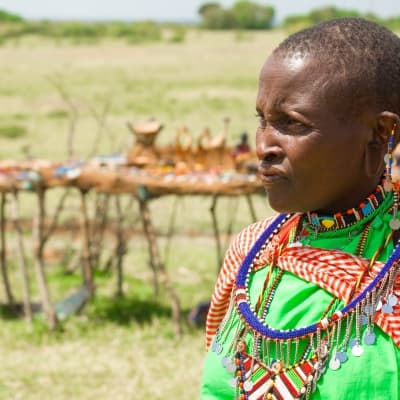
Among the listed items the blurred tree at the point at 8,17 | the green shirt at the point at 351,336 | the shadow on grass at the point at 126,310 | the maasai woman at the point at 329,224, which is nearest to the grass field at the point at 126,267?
the shadow on grass at the point at 126,310

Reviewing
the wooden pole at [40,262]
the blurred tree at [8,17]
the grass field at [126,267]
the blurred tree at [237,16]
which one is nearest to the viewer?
the grass field at [126,267]

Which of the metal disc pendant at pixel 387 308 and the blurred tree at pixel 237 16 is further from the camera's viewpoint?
the blurred tree at pixel 237 16

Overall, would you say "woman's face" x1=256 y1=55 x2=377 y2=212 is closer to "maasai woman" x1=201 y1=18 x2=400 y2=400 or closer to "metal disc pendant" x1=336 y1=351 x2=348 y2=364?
"maasai woman" x1=201 y1=18 x2=400 y2=400

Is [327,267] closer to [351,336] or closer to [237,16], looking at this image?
[351,336]

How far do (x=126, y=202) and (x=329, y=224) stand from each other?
8.94 metres

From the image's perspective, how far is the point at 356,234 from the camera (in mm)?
1805

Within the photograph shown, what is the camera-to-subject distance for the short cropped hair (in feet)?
5.47

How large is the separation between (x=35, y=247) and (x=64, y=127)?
9.89 meters

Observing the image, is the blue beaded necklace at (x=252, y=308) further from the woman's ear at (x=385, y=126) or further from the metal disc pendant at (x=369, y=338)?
the woman's ear at (x=385, y=126)

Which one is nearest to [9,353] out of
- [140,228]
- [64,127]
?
[140,228]

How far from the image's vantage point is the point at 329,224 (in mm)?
1818

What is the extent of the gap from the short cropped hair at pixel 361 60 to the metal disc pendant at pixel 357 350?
48cm

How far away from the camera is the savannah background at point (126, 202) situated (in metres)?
5.41

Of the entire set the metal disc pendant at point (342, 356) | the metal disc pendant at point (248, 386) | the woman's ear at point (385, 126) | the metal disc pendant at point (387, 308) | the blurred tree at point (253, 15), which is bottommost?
the blurred tree at point (253, 15)
